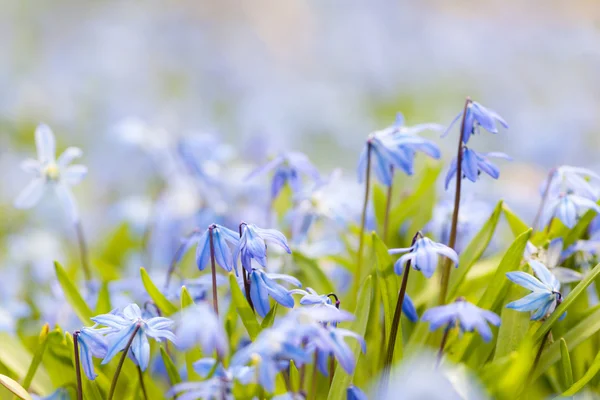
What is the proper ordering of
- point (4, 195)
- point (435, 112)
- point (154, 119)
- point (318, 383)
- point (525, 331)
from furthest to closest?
1. point (154, 119)
2. point (435, 112)
3. point (4, 195)
4. point (318, 383)
5. point (525, 331)

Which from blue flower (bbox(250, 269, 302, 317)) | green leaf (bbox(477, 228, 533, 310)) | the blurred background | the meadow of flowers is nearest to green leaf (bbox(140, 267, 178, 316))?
the meadow of flowers

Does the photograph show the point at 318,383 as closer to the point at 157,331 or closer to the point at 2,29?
the point at 157,331

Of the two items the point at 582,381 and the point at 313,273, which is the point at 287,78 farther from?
the point at 582,381

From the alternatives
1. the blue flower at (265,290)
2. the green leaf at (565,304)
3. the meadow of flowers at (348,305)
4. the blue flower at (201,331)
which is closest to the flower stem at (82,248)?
the meadow of flowers at (348,305)

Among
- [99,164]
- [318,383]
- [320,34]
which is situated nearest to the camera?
[318,383]

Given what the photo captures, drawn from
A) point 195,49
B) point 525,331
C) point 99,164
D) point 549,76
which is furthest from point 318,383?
point 195,49

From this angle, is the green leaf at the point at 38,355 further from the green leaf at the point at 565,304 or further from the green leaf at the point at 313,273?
the green leaf at the point at 565,304

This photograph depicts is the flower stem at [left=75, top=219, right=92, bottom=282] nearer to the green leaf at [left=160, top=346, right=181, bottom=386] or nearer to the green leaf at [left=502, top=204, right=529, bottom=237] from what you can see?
the green leaf at [left=160, top=346, right=181, bottom=386]
